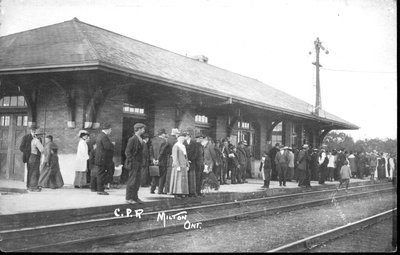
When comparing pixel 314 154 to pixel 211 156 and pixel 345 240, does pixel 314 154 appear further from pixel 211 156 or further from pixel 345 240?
pixel 345 240

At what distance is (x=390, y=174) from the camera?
23.1m

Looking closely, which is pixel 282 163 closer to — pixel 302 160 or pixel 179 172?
pixel 302 160

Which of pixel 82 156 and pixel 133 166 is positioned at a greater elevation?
pixel 82 156

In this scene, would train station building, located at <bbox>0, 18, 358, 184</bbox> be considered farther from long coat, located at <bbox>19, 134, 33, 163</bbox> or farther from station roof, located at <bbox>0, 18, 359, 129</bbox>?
long coat, located at <bbox>19, 134, 33, 163</bbox>

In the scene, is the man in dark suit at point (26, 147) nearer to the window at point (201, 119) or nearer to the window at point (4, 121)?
the window at point (4, 121)

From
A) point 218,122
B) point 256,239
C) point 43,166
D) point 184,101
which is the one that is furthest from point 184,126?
point 256,239

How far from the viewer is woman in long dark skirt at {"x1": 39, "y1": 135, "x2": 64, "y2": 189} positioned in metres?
10.1

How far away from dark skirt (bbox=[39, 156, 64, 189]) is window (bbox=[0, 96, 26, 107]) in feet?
9.08

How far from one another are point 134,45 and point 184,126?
3767mm

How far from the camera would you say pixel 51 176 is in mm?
10383

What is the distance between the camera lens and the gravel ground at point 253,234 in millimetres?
5684

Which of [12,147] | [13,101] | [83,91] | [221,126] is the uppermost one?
[83,91]

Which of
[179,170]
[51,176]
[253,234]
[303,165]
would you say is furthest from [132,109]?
[253,234]

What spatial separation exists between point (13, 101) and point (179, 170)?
6065mm
